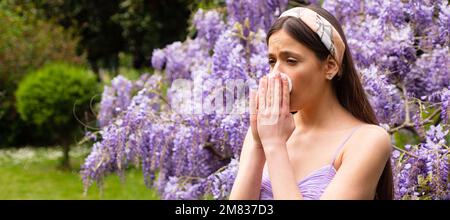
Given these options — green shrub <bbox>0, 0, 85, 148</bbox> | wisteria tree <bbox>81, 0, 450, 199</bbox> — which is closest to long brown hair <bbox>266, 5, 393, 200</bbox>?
wisteria tree <bbox>81, 0, 450, 199</bbox>

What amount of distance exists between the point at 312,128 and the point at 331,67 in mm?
237

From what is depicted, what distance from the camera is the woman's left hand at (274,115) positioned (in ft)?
7.04

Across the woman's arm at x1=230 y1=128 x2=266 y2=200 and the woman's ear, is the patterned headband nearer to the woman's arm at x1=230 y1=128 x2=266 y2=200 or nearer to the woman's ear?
the woman's ear

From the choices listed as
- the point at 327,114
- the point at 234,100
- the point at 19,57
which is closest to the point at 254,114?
the point at 327,114

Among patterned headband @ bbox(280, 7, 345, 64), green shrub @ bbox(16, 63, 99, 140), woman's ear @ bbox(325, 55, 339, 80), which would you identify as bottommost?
woman's ear @ bbox(325, 55, 339, 80)

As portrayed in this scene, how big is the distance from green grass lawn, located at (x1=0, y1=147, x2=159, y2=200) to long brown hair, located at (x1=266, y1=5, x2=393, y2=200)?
5057 millimetres

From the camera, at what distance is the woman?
2.10 metres

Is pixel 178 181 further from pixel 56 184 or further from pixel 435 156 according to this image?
pixel 56 184

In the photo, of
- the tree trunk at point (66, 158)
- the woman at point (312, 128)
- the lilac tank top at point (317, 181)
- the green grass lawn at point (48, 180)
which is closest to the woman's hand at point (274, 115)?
the woman at point (312, 128)

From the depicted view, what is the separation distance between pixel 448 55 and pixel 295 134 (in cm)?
200

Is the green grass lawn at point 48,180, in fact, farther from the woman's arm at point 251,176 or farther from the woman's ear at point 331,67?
the woman's ear at point 331,67

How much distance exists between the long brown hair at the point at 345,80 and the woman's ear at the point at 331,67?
0.03 meters

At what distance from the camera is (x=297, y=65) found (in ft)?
7.25
